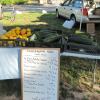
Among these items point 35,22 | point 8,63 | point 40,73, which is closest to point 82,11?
point 35,22

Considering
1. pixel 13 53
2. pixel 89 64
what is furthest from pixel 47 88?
pixel 89 64

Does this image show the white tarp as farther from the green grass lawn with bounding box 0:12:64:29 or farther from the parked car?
the green grass lawn with bounding box 0:12:64:29

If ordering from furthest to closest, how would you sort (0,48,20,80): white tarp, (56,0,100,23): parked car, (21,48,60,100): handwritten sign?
(56,0,100,23): parked car < (0,48,20,80): white tarp < (21,48,60,100): handwritten sign

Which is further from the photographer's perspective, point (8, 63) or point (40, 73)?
point (8, 63)

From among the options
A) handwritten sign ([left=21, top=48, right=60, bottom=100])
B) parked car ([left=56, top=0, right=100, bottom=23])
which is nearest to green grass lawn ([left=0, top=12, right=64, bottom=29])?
parked car ([left=56, top=0, right=100, bottom=23])

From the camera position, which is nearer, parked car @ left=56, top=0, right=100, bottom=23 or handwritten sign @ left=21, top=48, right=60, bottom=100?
handwritten sign @ left=21, top=48, right=60, bottom=100

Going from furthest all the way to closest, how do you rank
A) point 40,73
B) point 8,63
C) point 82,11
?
point 82,11
point 8,63
point 40,73

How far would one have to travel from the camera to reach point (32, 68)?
187 inches

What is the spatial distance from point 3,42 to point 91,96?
1733 millimetres

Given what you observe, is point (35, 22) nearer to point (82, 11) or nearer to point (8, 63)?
point (82, 11)

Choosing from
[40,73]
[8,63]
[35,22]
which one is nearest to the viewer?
[40,73]

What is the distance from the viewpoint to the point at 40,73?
473cm

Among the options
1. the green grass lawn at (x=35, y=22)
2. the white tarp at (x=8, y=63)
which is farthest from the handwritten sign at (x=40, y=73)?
the green grass lawn at (x=35, y=22)

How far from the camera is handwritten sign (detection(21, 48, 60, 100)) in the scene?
184 inches
